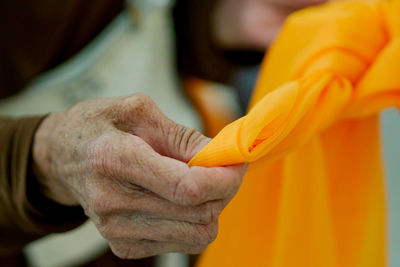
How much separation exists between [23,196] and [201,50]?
499mm

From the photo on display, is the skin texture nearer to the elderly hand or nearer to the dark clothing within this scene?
the dark clothing

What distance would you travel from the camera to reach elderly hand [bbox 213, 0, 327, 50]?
62 centimetres

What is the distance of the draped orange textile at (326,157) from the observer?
1.14 feet

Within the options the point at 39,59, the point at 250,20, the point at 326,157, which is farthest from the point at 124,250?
the point at 250,20

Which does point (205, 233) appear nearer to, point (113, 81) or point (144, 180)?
point (144, 180)

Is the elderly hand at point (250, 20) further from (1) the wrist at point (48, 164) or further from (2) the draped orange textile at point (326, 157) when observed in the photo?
(1) the wrist at point (48, 164)

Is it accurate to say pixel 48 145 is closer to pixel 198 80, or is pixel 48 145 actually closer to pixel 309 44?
pixel 309 44

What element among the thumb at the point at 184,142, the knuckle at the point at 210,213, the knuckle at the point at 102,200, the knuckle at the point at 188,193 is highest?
the thumb at the point at 184,142

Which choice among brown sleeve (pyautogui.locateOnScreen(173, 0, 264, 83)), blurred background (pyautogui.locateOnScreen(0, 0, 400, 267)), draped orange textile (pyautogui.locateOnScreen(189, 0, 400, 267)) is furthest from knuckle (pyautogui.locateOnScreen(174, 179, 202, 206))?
brown sleeve (pyautogui.locateOnScreen(173, 0, 264, 83))

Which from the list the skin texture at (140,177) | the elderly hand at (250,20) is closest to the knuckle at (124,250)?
the skin texture at (140,177)

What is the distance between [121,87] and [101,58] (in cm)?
6

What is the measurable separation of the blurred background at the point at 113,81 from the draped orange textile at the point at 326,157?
29 centimetres

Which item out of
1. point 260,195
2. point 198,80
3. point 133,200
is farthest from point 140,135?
point 198,80

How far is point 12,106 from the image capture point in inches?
23.3
